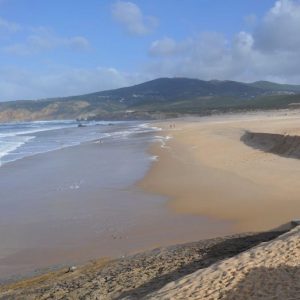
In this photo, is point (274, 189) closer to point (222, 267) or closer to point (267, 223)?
point (267, 223)

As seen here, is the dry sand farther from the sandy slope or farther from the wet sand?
the sandy slope

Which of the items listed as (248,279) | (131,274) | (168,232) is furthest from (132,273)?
(168,232)

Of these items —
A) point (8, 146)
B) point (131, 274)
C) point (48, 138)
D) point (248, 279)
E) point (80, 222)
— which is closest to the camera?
point (248, 279)

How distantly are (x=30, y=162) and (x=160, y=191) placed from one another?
1221 centimetres

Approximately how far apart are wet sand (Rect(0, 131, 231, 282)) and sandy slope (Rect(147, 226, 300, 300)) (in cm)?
315

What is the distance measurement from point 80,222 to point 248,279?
257 inches

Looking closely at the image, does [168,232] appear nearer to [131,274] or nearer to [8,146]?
[131,274]

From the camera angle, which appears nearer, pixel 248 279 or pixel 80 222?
pixel 248 279

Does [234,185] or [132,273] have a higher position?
[132,273]

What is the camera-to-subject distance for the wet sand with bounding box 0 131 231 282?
9477mm

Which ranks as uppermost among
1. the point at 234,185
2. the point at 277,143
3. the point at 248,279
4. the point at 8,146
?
the point at 248,279

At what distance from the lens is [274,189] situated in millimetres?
14250

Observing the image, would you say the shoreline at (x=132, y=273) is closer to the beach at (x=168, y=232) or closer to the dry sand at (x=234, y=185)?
the beach at (x=168, y=232)

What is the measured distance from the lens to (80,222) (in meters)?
11.8
